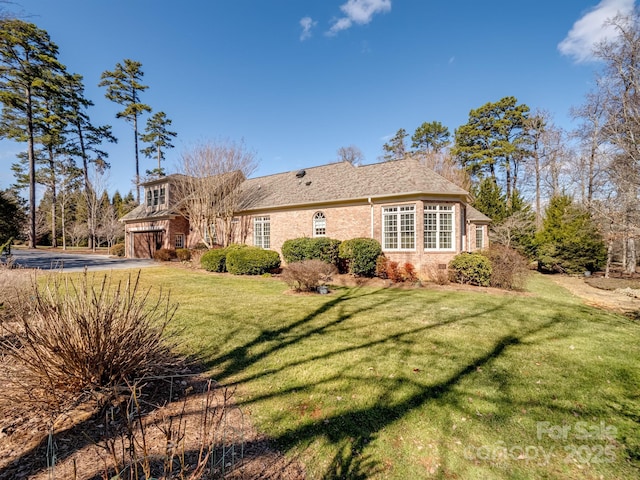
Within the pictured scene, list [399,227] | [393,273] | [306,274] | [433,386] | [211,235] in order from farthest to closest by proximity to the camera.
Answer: [211,235] → [399,227] → [393,273] → [306,274] → [433,386]

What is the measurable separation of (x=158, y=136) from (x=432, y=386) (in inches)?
1634

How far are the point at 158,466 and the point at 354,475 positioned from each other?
1715mm

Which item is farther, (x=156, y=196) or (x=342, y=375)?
(x=156, y=196)

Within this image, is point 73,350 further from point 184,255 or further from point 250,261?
point 184,255

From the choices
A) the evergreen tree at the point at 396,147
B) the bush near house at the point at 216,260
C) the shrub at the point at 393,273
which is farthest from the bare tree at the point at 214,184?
the evergreen tree at the point at 396,147

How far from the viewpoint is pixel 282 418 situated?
125 inches

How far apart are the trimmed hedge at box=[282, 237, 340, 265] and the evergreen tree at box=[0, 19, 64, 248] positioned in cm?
2932

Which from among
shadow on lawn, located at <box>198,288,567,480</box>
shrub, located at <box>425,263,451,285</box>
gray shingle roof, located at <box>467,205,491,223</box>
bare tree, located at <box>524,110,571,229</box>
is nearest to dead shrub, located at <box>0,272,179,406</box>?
shadow on lawn, located at <box>198,288,567,480</box>

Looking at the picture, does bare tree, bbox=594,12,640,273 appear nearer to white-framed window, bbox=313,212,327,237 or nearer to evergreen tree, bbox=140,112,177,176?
white-framed window, bbox=313,212,327,237

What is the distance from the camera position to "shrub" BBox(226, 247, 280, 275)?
14.6m

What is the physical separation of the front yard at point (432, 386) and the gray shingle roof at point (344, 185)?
311 inches

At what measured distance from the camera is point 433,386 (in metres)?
3.91

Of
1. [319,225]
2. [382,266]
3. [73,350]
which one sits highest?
[319,225]

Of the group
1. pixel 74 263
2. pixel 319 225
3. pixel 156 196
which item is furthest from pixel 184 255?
pixel 319 225
